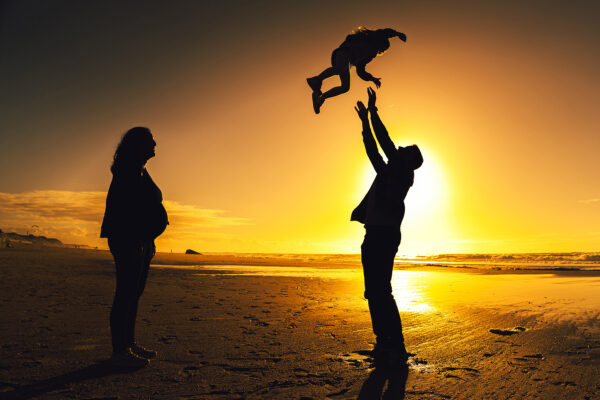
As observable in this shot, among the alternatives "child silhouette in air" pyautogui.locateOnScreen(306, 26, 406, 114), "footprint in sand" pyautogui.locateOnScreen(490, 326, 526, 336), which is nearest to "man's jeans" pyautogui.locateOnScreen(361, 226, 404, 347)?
"footprint in sand" pyautogui.locateOnScreen(490, 326, 526, 336)

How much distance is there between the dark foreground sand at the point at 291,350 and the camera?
2711mm

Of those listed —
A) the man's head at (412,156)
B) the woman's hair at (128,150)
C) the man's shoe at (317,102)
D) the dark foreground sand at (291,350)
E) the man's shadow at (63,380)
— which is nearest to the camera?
the man's shadow at (63,380)

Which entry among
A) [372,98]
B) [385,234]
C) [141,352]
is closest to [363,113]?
[372,98]

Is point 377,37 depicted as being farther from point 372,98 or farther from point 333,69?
point 372,98

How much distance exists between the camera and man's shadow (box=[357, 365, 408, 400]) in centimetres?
261

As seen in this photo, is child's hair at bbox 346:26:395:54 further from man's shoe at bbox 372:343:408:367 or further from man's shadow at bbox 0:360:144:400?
man's shadow at bbox 0:360:144:400

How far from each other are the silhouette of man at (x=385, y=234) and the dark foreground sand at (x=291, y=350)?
1.09 ft

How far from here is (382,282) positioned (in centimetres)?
355

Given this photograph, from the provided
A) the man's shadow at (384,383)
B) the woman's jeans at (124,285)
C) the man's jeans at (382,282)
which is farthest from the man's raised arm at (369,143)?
the woman's jeans at (124,285)

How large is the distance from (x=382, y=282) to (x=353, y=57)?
3577mm

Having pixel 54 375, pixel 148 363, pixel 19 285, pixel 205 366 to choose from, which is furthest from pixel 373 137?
pixel 19 285

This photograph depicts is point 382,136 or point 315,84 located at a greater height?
point 315,84

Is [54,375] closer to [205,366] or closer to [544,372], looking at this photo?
[205,366]

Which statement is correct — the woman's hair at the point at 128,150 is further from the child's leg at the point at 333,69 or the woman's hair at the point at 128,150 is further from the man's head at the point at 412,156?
the child's leg at the point at 333,69
